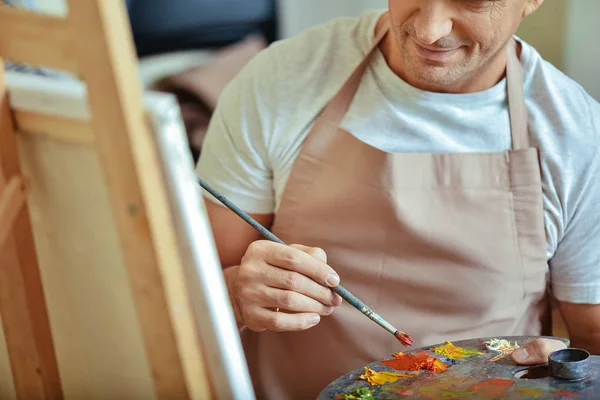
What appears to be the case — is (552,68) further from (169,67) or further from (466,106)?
(169,67)

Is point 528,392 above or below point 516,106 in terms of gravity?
below

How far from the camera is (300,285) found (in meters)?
1.19

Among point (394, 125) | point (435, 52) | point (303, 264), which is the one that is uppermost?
point (435, 52)

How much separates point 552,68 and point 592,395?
0.64 metres

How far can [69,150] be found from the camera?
2.66 feet

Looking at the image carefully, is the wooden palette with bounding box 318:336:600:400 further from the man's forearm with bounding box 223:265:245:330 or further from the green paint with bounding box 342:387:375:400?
the man's forearm with bounding box 223:265:245:330

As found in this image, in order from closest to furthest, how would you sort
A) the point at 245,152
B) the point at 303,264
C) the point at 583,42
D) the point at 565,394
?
the point at 565,394 → the point at 303,264 → the point at 245,152 → the point at 583,42

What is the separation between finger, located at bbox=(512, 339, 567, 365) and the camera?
1.08 metres

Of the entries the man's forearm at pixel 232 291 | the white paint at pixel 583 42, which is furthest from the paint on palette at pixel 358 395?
the white paint at pixel 583 42

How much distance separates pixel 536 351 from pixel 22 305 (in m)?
0.65

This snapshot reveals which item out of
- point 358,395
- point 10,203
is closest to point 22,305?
Answer: point 10,203

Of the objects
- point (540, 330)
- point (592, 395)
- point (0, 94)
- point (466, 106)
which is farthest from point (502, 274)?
point (0, 94)

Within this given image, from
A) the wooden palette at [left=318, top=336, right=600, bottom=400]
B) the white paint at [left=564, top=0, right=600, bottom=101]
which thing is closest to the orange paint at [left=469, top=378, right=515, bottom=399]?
the wooden palette at [left=318, top=336, right=600, bottom=400]

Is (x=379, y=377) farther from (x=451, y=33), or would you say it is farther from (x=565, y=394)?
(x=451, y=33)
